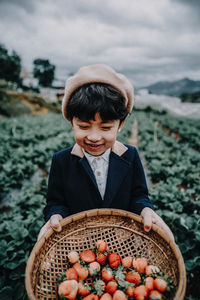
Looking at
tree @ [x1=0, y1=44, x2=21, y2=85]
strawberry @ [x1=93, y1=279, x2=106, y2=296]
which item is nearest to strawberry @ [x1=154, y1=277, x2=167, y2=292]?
strawberry @ [x1=93, y1=279, x2=106, y2=296]

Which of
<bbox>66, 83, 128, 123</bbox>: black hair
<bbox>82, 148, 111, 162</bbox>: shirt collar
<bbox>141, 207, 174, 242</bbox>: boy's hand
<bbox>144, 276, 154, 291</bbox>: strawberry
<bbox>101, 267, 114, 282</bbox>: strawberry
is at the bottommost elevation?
<bbox>101, 267, 114, 282</bbox>: strawberry

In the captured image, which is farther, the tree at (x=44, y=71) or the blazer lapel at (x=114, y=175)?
the tree at (x=44, y=71)

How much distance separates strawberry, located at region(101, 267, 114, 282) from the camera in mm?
1442

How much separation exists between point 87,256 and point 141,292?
1.49ft

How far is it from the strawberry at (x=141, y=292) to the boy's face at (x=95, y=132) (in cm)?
99

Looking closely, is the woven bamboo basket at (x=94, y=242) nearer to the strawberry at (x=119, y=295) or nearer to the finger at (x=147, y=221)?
the finger at (x=147, y=221)

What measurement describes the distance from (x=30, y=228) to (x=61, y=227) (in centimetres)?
139

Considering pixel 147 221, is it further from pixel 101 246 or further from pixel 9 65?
pixel 9 65

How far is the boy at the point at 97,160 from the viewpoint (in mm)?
1312

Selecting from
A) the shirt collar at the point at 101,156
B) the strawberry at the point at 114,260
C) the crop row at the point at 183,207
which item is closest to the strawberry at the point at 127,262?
the strawberry at the point at 114,260

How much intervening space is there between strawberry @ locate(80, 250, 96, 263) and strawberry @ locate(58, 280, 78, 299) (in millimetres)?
231

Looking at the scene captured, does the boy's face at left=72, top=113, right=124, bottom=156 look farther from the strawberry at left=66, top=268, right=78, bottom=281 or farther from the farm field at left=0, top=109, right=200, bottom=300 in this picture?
the farm field at left=0, top=109, right=200, bottom=300

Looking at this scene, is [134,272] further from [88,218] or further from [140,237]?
[88,218]

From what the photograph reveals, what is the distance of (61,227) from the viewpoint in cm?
150
